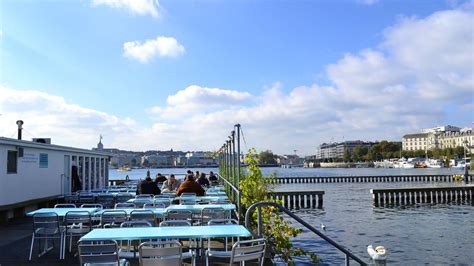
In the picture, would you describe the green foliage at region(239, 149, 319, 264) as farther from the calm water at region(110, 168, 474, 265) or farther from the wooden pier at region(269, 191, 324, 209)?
the wooden pier at region(269, 191, 324, 209)

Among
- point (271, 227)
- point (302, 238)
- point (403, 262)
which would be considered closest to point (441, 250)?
point (403, 262)

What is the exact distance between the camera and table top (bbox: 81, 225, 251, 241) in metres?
→ 6.11

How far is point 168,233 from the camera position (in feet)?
20.9

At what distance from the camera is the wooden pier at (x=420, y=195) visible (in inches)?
1415

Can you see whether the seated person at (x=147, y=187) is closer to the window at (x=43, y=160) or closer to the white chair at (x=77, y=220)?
the window at (x=43, y=160)

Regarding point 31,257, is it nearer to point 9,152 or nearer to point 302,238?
point 9,152

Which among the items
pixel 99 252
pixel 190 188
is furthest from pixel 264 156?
pixel 99 252

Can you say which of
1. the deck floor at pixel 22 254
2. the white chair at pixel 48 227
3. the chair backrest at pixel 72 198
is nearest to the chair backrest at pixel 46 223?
the white chair at pixel 48 227

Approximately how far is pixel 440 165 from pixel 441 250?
429 feet

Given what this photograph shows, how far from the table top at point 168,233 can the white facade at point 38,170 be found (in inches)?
344

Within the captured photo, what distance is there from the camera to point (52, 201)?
18.0 meters

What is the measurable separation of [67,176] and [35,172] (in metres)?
2.98

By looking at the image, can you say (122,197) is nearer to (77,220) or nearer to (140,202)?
(140,202)

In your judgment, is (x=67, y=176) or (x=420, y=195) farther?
(x=420, y=195)
